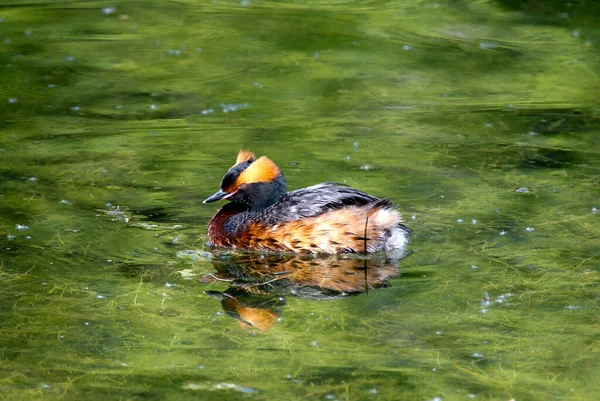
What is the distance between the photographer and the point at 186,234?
26.4 ft

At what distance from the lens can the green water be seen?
229 inches

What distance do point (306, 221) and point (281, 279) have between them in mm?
685

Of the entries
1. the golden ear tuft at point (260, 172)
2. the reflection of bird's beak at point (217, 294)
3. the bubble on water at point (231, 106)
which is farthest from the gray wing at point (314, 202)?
the bubble on water at point (231, 106)

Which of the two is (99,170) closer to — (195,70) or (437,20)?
(195,70)

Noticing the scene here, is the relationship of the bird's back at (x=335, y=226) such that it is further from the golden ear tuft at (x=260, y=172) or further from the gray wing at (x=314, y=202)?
the golden ear tuft at (x=260, y=172)

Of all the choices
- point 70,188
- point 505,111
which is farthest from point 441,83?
point 70,188

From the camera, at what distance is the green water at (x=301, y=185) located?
5812 millimetres

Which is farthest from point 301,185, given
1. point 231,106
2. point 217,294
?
point 231,106

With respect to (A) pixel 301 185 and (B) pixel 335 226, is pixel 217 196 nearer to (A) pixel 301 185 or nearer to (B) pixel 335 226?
(B) pixel 335 226

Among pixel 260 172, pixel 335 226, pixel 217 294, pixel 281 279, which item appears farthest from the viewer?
pixel 260 172

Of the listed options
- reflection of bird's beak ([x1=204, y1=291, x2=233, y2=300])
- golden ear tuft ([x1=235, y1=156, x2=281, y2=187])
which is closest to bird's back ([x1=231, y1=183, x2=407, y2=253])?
golden ear tuft ([x1=235, y1=156, x2=281, y2=187])

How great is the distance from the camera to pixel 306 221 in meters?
7.80

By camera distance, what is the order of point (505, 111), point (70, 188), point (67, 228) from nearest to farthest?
point (67, 228) → point (70, 188) → point (505, 111)

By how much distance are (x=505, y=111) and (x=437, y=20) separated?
422 cm
